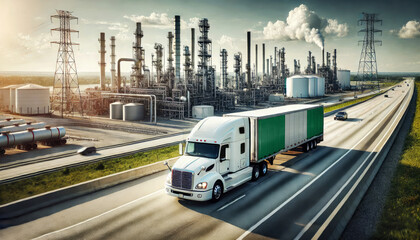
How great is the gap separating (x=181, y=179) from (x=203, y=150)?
1.90 metres

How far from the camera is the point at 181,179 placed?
14.2 m

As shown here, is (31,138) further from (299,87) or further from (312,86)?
(312,86)

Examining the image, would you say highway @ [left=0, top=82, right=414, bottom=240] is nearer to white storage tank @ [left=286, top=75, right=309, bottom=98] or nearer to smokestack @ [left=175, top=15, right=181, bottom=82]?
smokestack @ [left=175, top=15, right=181, bottom=82]

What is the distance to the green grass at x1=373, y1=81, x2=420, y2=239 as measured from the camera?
1109 centimetres

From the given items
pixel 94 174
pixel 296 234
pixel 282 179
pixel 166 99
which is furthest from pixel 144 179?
pixel 166 99

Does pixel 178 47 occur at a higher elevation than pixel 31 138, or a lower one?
higher

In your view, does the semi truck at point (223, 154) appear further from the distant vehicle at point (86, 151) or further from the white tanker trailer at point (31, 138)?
the white tanker trailer at point (31, 138)

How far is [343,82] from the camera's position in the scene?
14838 centimetres

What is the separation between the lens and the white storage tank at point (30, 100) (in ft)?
187

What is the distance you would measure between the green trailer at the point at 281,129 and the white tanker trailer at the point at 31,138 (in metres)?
21.2

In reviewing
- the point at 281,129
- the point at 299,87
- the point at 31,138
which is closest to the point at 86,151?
the point at 31,138

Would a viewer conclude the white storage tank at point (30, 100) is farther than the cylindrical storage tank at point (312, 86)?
No

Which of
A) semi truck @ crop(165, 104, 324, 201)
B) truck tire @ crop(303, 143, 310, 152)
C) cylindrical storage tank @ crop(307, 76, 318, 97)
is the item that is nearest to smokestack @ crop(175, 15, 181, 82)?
truck tire @ crop(303, 143, 310, 152)

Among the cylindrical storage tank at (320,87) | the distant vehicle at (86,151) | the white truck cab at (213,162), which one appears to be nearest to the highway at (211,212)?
the white truck cab at (213,162)
